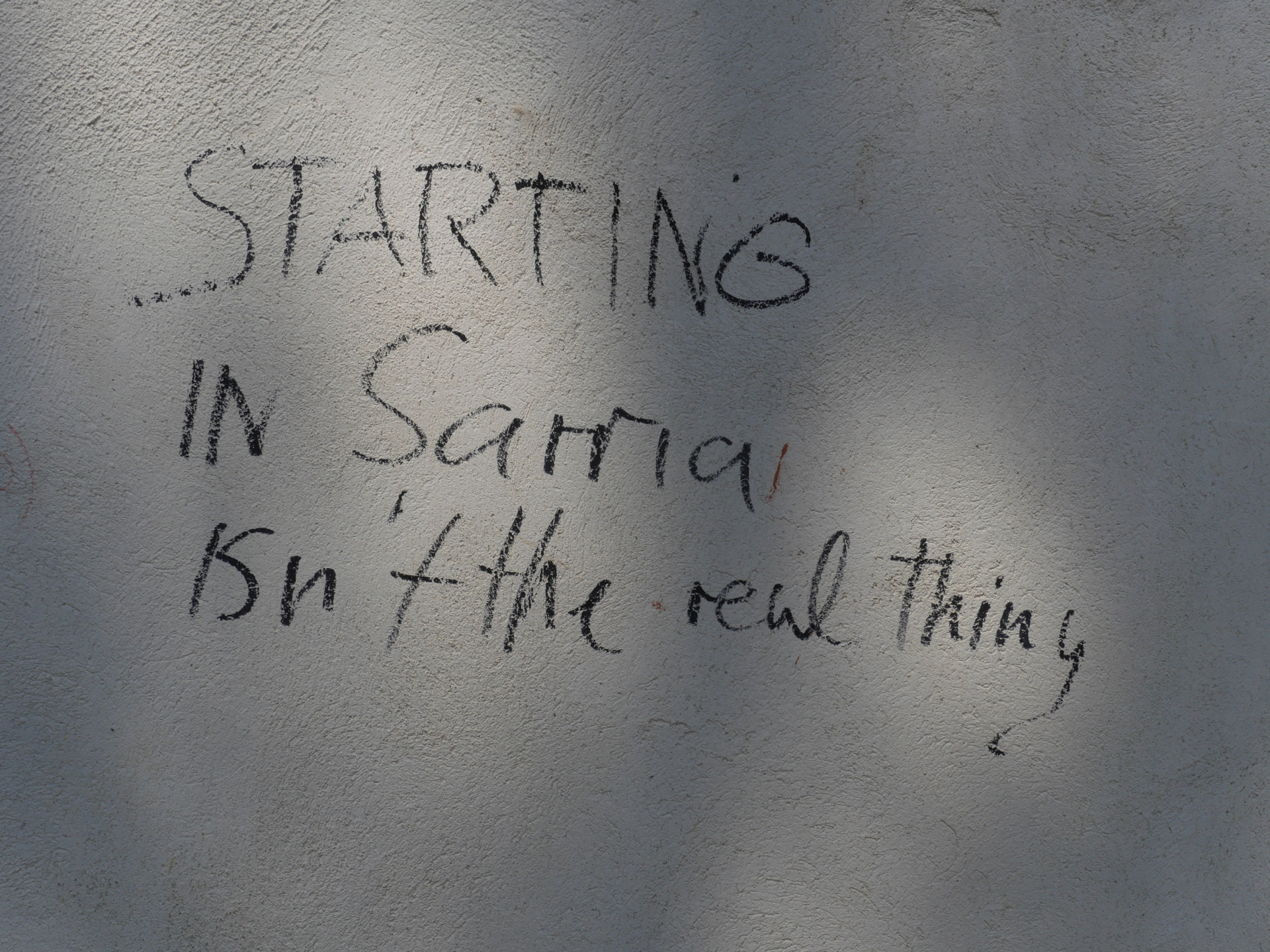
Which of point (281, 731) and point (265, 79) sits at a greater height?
point (265, 79)

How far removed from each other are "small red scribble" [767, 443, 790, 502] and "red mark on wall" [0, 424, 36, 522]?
1.59 m

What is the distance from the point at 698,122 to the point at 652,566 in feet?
3.15

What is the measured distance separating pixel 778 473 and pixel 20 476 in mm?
1639

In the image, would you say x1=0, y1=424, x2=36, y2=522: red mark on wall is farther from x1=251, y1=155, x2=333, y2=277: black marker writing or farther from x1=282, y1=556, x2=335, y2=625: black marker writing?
x1=251, y1=155, x2=333, y2=277: black marker writing

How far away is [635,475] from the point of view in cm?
176

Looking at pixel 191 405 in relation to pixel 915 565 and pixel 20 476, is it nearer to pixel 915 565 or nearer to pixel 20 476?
pixel 20 476

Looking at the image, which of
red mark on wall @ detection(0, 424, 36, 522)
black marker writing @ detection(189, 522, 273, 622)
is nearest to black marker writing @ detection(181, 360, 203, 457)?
black marker writing @ detection(189, 522, 273, 622)

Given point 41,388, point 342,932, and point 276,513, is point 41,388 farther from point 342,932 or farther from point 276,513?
point 342,932

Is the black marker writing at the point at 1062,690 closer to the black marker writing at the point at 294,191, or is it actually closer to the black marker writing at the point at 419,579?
the black marker writing at the point at 419,579

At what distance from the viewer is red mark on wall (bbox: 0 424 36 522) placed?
171cm

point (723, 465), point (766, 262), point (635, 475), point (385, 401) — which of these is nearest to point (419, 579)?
point (385, 401)

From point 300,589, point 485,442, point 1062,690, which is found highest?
point 485,442

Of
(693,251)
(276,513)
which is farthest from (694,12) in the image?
(276,513)

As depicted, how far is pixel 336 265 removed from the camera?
171 centimetres
